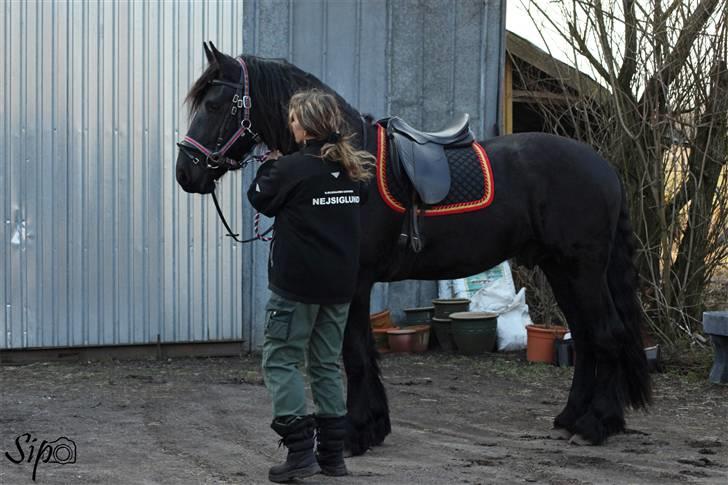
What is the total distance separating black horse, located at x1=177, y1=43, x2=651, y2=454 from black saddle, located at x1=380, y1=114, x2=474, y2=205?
153mm

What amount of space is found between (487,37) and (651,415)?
4.46m

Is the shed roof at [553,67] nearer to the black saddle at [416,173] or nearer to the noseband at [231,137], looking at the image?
the black saddle at [416,173]

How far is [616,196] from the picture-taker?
19.9ft

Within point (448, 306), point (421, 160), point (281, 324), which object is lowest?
point (448, 306)

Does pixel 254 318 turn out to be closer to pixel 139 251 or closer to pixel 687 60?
pixel 139 251

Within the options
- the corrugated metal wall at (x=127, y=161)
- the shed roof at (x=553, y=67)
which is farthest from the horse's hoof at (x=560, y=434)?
the shed roof at (x=553, y=67)

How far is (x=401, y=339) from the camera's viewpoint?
9.40 metres

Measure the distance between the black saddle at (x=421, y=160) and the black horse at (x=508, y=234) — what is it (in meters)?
0.15

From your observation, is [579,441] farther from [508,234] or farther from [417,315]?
[417,315]

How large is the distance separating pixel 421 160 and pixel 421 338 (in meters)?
4.22

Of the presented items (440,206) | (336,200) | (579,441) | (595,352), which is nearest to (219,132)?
(336,200)

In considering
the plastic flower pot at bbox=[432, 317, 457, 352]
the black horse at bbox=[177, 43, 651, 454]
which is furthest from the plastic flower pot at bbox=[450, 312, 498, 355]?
the black horse at bbox=[177, 43, 651, 454]

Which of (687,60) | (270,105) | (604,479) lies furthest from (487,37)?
(604,479)

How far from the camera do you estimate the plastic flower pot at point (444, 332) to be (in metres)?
9.52
